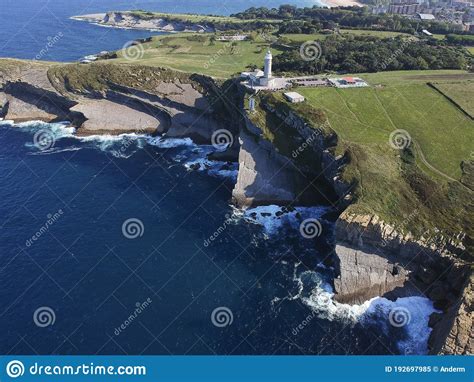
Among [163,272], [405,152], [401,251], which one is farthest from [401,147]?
[163,272]

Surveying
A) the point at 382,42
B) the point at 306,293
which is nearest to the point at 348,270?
the point at 306,293

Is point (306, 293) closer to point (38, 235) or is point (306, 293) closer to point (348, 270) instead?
point (348, 270)

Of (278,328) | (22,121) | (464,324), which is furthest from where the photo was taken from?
(22,121)

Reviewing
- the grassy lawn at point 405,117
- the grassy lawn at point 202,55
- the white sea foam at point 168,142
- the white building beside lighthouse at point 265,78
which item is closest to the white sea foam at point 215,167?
the white sea foam at point 168,142

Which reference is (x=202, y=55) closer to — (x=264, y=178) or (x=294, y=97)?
(x=294, y=97)

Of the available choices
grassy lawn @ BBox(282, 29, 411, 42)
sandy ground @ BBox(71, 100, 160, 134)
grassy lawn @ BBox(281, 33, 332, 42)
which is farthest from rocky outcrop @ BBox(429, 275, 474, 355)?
grassy lawn @ BBox(282, 29, 411, 42)

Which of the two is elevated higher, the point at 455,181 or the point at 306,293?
the point at 455,181
